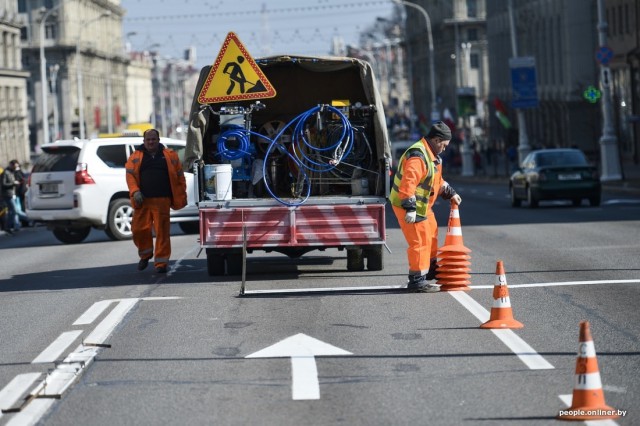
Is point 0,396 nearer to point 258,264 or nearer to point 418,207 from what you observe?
point 418,207

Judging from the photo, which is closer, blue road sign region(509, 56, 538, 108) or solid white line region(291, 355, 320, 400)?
solid white line region(291, 355, 320, 400)

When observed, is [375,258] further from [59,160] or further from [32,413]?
[59,160]

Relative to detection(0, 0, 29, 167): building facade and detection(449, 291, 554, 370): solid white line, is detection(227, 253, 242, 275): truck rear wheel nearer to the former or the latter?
detection(449, 291, 554, 370): solid white line

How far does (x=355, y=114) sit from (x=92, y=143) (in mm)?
10569

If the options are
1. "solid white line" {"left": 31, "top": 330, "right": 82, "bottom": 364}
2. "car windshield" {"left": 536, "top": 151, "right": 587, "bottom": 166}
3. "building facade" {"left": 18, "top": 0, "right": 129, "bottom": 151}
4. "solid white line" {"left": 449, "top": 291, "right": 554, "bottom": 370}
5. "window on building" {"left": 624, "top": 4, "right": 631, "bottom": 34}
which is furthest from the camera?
"building facade" {"left": 18, "top": 0, "right": 129, "bottom": 151}

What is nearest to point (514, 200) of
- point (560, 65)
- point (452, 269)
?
point (452, 269)

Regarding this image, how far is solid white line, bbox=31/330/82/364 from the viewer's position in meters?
11.6

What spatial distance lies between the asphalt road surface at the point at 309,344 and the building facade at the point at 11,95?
298 ft

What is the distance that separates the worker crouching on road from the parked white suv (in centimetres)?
1281

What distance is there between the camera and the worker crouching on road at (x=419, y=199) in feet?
50.8

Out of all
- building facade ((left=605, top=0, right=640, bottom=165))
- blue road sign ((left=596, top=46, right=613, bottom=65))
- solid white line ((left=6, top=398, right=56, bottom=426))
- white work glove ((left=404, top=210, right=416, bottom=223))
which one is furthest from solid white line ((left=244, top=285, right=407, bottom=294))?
building facade ((left=605, top=0, right=640, bottom=165))

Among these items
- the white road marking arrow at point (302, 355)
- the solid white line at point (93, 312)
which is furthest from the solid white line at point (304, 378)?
the solid white line at point (93, 312)

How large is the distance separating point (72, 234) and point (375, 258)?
1285 cm

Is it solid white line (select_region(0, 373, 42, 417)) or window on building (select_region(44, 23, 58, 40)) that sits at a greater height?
window on building (select_region(44, 23, 58, 40))
